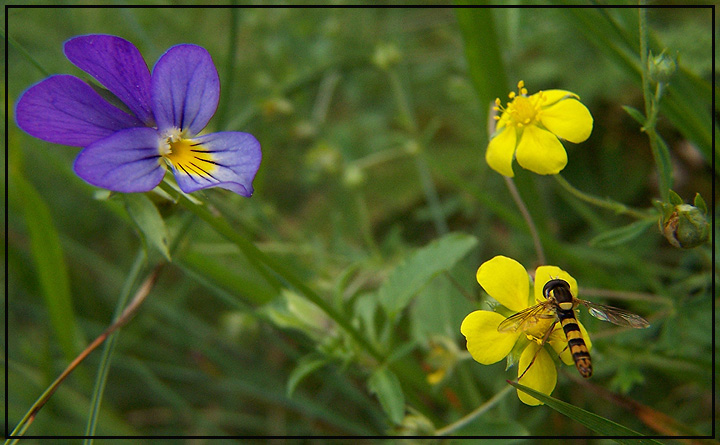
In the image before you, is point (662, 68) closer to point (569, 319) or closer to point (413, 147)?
point (569, 319)

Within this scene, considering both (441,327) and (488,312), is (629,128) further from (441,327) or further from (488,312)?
(488,312)

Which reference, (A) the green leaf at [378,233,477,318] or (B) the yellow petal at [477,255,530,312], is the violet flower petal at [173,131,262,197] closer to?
(B) the yellow petal at [477,255,530,312]

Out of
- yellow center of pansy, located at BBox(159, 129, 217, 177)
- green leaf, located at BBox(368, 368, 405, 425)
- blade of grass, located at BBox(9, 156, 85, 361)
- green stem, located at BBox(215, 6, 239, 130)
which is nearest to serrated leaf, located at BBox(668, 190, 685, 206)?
green leaf, located at BBox(368, 368, 405, 425)

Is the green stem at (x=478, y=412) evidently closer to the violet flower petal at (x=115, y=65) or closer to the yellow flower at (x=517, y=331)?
the yellow flower at (x=517, y=331)

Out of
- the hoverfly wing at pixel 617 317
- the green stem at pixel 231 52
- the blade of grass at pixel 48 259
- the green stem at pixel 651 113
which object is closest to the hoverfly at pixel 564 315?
the hoverfly wing at pixel 617 317

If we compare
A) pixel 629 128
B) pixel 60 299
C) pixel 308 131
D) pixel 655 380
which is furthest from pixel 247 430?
pixel 629 128
